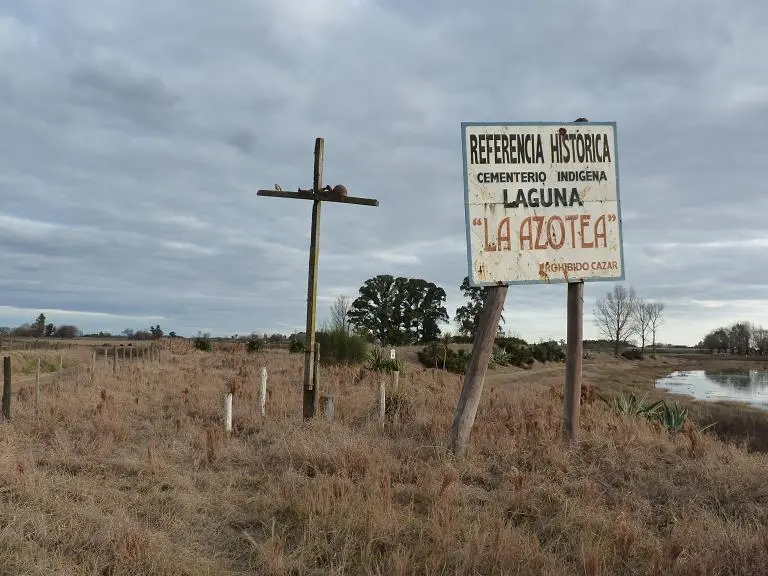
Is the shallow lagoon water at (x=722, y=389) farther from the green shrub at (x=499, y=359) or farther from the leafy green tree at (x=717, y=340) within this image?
the leafy green tree at (x=717, y=340)

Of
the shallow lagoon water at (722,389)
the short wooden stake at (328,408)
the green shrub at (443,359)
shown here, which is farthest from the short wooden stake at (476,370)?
the shallow lagoon water at (722,389)

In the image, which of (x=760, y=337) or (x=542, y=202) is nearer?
(x=542, y=202)

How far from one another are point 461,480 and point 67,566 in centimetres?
382

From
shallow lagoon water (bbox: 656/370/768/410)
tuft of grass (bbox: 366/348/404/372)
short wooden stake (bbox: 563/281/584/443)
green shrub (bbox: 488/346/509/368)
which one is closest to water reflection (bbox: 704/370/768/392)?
shallow lagoon water (bbox: 656/370/768/410)

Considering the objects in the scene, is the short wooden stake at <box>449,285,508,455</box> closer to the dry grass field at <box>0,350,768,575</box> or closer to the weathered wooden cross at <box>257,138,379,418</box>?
the dry grass field at <box>0,350,768,575</box>

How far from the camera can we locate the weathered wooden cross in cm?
985

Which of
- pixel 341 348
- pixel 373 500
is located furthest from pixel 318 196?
pixel 341 348

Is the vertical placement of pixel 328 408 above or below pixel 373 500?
above

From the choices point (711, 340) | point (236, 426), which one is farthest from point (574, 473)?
point (711, 340)

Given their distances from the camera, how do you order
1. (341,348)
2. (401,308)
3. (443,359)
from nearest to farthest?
(341,348) → (443,359) → (401,308)

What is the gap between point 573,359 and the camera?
798cm

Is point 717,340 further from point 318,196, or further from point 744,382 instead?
point 318,196

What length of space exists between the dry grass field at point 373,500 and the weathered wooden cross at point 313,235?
66cm

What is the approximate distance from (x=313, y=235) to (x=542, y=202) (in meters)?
4.03
